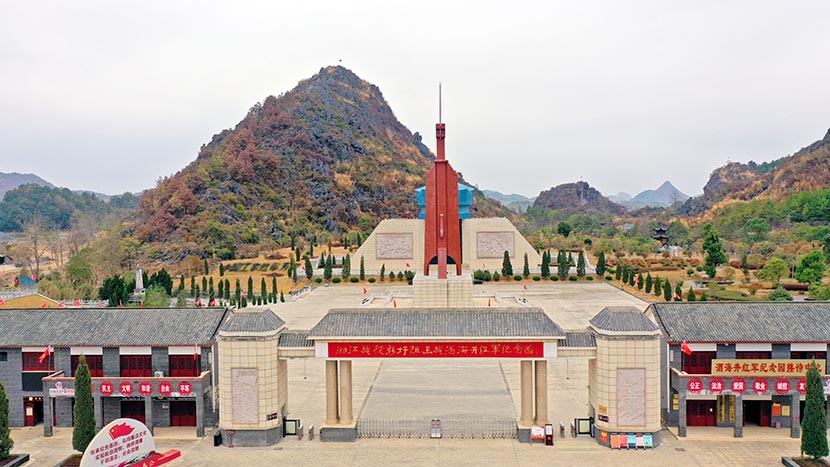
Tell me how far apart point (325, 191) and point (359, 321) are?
97.3m

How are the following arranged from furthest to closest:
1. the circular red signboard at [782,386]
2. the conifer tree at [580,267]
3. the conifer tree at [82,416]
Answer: the conifer tree at [580,267]
the circular red signboard at [782,386]
the conifer tree at [82,416]

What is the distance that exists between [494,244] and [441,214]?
27492mm

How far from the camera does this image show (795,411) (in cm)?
2264

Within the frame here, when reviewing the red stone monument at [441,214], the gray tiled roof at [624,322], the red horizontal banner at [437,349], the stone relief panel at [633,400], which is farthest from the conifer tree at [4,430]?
the red stone monument at [441,214]

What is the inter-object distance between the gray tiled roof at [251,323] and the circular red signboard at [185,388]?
2583 mm

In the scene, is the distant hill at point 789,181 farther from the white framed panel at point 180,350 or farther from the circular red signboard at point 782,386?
the white framed panel at point 180,350

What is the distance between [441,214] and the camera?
4778 centimetres

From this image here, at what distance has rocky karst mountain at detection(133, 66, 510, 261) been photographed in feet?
312

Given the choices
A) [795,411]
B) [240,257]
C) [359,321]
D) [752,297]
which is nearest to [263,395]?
[359,321]

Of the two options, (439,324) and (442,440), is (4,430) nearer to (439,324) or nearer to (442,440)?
(442,440)

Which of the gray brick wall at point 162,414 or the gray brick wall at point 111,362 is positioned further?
the gray brick wall at point 162,414

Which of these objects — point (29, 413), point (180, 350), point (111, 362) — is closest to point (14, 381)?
point (29, 413)

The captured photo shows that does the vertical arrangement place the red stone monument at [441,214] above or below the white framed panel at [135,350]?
above

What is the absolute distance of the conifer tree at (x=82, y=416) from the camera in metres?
20.7
